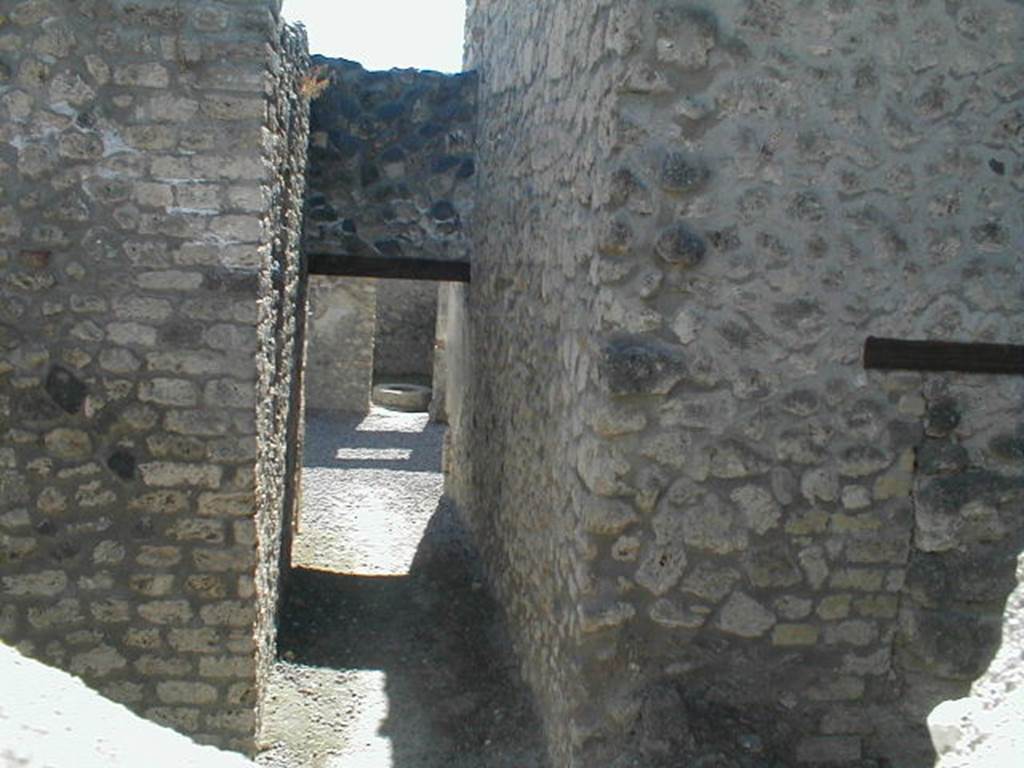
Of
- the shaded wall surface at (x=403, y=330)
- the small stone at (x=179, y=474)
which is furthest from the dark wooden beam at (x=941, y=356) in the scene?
the shaded wall surface at (x=403, y=330)

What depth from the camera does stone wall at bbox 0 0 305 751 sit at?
3799 millimetres

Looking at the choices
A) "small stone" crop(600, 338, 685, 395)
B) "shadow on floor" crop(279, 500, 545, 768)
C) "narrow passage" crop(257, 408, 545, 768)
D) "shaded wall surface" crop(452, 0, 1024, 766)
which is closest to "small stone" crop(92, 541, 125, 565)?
"narrow passage" crop(257, 408, 545, 768)

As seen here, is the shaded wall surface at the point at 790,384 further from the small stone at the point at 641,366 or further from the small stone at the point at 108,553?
the small stone at the point at 108,553

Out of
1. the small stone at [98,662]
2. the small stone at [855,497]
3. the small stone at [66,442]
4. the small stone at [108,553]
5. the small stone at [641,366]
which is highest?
the small stone at [641,366]

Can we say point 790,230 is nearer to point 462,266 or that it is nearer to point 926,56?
point 926,56

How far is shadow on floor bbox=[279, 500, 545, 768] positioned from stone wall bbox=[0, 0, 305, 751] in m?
0.94

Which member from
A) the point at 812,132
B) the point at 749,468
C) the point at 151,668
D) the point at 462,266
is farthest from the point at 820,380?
the point at 462,266

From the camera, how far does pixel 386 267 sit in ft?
21.7

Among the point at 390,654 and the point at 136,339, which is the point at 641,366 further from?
the point at 390,654

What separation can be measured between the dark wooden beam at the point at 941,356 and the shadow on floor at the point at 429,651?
207 centimetres

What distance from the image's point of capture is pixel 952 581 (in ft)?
11.1

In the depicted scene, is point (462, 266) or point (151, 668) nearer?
point (151, 668)

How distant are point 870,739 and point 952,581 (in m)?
0.62

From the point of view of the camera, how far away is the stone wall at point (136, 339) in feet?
12.5
